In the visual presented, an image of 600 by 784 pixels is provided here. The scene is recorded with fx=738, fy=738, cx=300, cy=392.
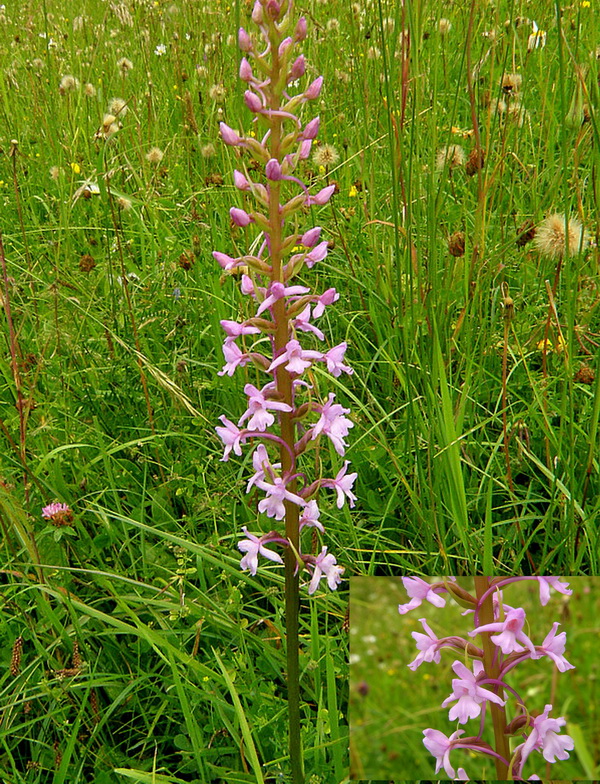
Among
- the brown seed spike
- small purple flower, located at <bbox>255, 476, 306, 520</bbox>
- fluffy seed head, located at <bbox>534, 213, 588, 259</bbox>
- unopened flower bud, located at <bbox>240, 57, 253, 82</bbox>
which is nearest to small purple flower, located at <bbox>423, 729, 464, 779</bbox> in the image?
small purple flower, located at <bbox>255, 476, 306, 520</bbox>

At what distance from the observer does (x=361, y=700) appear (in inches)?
62.6

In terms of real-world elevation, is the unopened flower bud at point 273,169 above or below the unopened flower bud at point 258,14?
below

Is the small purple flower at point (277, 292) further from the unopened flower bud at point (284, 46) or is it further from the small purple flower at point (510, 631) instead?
the small purple flower at point (510, 631)

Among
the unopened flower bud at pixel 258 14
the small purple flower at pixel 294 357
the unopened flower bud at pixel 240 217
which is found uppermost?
the unopened flower bud at pixel 258 14

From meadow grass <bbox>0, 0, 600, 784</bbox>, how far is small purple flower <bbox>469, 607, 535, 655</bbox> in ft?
1.77

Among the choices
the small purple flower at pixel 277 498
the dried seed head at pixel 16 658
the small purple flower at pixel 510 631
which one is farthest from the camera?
the dried seed head at pixel 16 658

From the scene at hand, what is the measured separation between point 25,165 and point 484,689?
3.72 m

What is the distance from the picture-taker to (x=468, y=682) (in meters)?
1.05

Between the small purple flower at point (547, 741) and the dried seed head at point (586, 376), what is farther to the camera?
the dried seed head at point (586, 376)

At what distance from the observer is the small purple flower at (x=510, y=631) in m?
1.01

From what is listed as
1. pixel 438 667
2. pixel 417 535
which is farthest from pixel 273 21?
pixel 438 667

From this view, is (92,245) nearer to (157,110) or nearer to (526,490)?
(157,110)

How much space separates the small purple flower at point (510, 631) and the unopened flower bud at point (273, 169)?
0.73 m

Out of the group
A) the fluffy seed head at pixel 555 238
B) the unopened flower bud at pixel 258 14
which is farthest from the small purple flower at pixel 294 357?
the fluffy seed head at pixel 555 238
